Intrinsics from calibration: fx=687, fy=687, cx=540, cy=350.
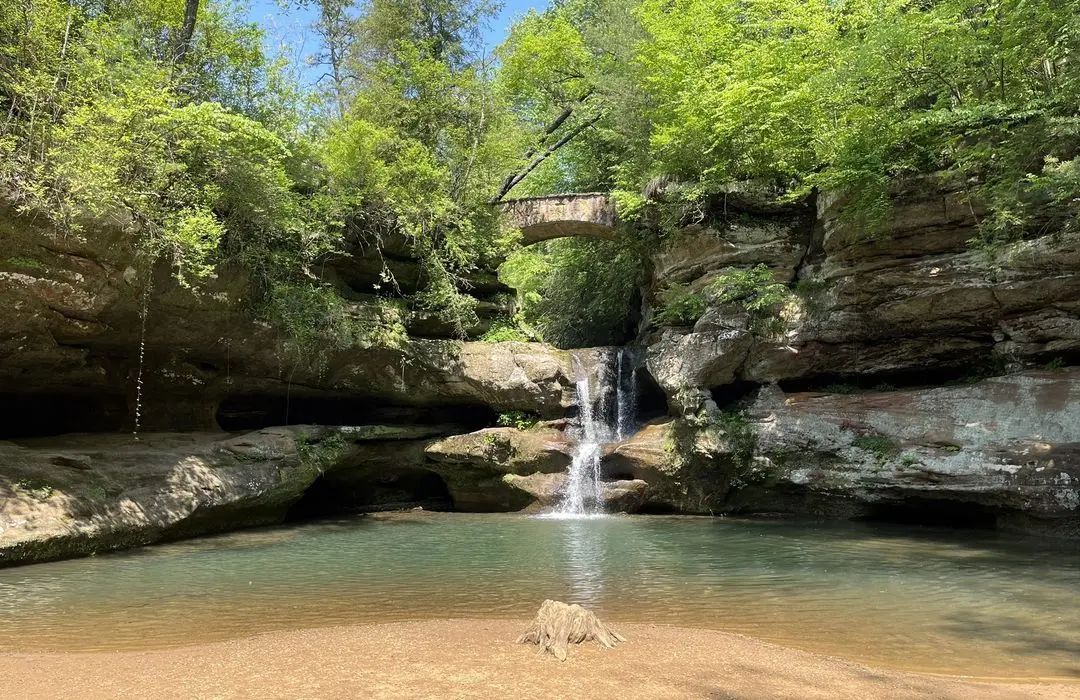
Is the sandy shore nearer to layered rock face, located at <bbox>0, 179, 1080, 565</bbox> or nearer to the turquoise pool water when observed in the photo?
the turquoise pool water

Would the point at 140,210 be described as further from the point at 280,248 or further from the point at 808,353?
the point at 808,353

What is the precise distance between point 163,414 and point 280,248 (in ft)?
15.2

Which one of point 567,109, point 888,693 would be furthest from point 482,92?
point 888,693

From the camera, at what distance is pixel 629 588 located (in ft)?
27.9

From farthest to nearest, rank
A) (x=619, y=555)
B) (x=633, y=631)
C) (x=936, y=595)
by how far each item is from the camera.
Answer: (x=619, y=555), (x=936, y=595), (x=633, y=631)

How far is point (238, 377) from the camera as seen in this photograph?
643 inches

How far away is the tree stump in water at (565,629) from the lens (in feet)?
18.1

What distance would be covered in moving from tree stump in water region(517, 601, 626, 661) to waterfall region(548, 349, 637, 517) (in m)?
10.9

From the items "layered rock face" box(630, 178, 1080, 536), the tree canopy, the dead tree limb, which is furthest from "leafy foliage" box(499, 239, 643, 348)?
"layered rock face" box(630, 178, 1080, 536)

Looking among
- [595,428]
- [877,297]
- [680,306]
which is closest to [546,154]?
[680,306]

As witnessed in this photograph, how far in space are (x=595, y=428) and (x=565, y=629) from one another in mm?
13108

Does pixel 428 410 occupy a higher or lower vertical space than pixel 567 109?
lower

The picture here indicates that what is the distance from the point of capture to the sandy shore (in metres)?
4.62

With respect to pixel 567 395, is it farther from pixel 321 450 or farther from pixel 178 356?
pixel 178 356
